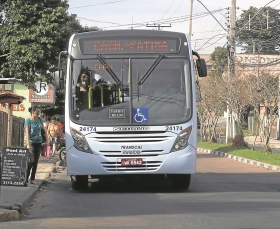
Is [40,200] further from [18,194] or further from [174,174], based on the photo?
[174,174]

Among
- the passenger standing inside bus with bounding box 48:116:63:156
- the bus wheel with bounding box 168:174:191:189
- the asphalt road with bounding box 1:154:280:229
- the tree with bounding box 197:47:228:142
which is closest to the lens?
the asphalt road with bounding box 1:154:280:229

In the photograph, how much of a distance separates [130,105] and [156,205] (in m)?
2.80

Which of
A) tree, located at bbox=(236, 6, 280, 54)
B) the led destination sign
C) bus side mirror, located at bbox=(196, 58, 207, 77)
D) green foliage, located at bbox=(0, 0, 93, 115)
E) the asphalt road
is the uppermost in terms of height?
tree, located at bbox=(236, 6, 280, 54)

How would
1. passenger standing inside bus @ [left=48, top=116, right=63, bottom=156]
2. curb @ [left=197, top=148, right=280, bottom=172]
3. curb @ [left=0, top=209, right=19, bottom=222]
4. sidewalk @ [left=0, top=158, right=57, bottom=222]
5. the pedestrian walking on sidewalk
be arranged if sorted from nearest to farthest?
curb @ [left=0, top=209, right=19, bottom=222]
sidewalk @ [left=0, top=158, right=57, bottom=222]
the pedestrian walking on sidewalk
curb @ [left=197, top=148, right=280, bottom=172]
passenger standing inside bus @ [left=48, top=116, right=63, bottom=156]

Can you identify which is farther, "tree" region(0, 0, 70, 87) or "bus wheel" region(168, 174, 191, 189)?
"tree" region(0, 0, 70, 87)

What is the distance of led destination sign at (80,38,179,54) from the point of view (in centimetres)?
1450

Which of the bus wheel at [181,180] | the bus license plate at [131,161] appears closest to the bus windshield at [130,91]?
the bus license plate at [131,161]

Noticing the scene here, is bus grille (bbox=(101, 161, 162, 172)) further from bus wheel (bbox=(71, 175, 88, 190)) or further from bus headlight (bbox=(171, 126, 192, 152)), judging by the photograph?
bus wheel (bbox=(71, 175, 88, 190))

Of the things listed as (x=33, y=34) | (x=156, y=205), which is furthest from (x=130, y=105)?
(x=33, y=34)

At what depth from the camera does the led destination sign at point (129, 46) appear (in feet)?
47.6

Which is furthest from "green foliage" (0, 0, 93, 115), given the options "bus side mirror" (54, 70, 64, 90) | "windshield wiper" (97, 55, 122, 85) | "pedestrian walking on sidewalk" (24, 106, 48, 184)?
"windshield wiper" (97, 55, 122, 85)

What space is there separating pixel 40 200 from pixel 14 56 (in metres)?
11.7

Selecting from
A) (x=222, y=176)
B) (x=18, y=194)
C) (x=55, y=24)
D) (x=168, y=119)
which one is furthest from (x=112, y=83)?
(x=55, y=24)

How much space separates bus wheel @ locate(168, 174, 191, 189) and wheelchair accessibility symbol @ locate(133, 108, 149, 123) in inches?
65.1
